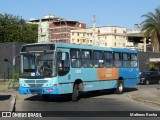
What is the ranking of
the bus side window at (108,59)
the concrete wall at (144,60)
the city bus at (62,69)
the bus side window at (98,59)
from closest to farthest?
the city bus at (62,69), the bus side window at (98,59), the bus side window at (108,59), the concrete wall at (144,60)

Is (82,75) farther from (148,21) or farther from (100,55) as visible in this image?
(148,21)

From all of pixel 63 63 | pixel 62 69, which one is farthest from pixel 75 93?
pixel 63 63

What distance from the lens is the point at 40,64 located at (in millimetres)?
19984

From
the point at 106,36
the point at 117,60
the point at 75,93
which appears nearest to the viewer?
the point at 75,93

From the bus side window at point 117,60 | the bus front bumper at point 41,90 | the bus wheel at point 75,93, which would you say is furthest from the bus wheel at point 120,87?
the bus front bumper at point 41,90

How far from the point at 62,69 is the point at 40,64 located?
3.67ft

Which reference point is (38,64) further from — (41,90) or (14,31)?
(14,31)

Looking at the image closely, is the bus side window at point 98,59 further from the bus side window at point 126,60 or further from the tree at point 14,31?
the tree at point 14,31

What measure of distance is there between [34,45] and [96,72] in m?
4.79

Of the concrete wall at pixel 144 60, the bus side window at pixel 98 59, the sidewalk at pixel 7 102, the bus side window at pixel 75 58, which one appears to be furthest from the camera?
the concrete wall at pixel 144 60

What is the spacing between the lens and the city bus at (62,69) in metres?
19.8

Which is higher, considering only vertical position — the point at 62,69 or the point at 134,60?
the point at 134,60

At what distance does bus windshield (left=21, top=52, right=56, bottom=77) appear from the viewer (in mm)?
19759

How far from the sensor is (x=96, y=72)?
23688mm
